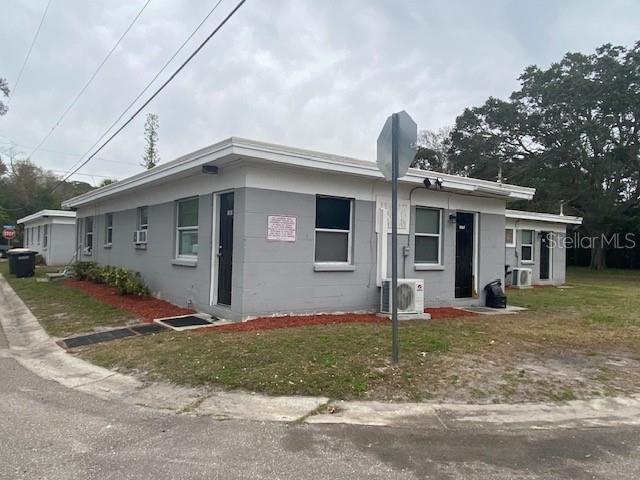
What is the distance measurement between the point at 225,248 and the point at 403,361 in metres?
4.31

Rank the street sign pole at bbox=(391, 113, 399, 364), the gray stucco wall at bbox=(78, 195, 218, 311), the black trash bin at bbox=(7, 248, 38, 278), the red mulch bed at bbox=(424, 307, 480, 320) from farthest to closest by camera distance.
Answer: the black trash bin at bbox=(7, 248, 38, 278)
the red mulch bed at bbox=(424, 307, 480, 320)
the gray stucco wall at bbox=(78, 195, 218, 311)
the street sign pole at bbox=(391, 113, 399, 364)

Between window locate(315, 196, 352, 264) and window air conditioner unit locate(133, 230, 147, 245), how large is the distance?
18.1 ft

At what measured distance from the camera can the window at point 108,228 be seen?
50.4 feet

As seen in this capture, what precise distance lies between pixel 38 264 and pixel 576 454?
29.0 metres

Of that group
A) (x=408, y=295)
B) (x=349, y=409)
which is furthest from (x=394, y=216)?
(x=408, y=295)

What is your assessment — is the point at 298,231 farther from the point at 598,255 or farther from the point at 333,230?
the point at 598,255

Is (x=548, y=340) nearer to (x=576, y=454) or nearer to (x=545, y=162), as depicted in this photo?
(x=576, y=454)

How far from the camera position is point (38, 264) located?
26203 millimetres

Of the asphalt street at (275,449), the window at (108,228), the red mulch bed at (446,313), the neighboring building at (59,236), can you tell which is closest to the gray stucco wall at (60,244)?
the neighboring building at (59,236)

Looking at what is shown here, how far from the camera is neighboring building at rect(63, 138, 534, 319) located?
809 centimetres

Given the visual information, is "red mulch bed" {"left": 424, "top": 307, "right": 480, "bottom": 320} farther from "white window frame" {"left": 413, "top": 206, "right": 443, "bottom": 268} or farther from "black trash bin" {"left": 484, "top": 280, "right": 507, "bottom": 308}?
"black trash bin" {"left": 484, "top": 280, "right": 507, "bottom": 308}

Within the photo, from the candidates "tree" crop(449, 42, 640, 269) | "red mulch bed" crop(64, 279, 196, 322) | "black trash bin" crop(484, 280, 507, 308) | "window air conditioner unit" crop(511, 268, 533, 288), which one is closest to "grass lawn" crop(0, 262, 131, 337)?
"red mulch bed" crop(64, 279, 196, 322)

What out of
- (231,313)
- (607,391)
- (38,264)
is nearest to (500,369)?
(607,391)

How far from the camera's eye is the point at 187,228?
33.2 ft
